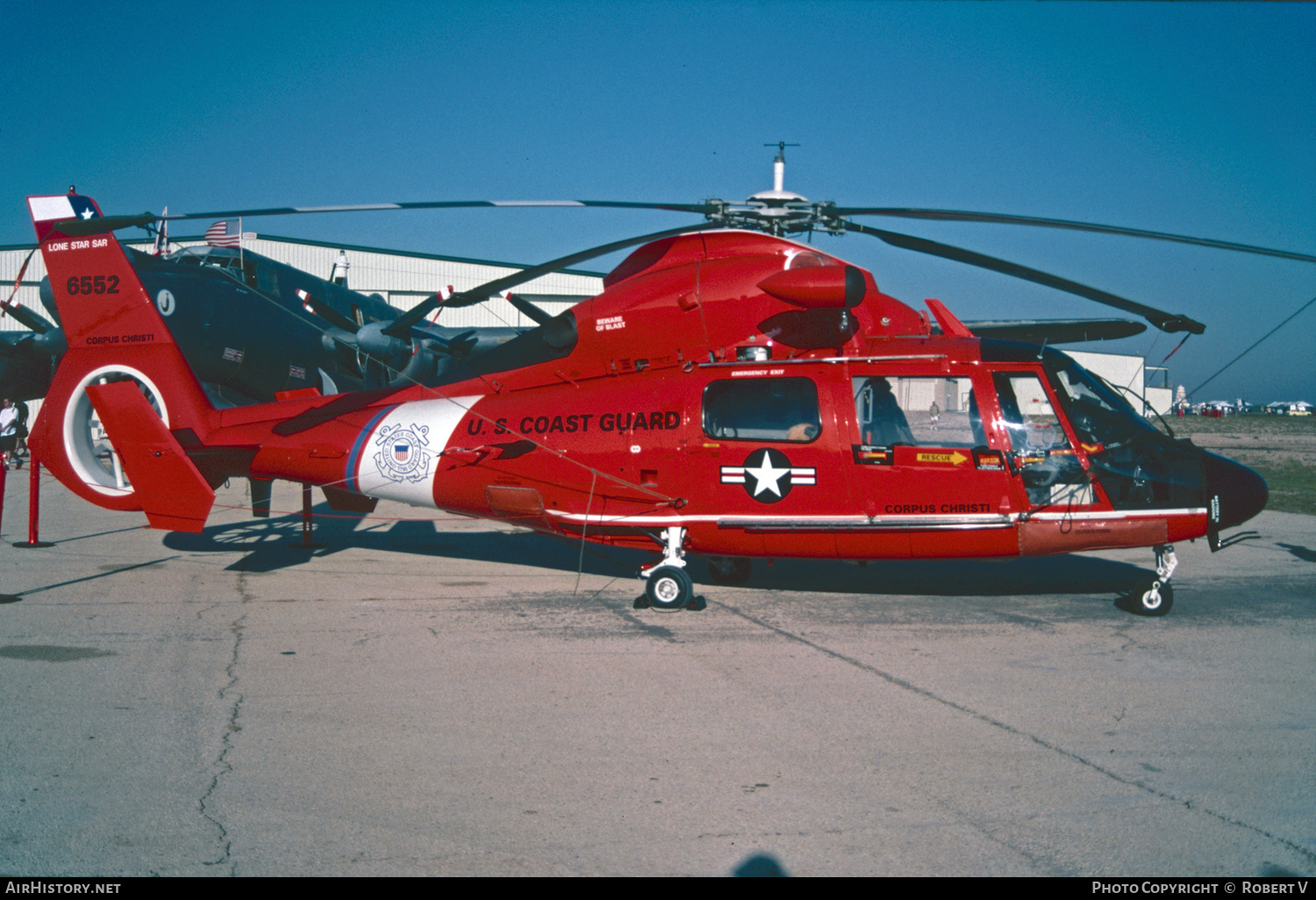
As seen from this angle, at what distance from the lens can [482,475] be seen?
29.0 feet

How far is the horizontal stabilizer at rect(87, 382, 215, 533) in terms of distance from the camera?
29.5 ft

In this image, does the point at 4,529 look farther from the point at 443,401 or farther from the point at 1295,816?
the point at 1295,816

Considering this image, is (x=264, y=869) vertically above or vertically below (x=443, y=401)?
below

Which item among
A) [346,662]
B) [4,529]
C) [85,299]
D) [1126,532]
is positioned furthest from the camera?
[4,529]

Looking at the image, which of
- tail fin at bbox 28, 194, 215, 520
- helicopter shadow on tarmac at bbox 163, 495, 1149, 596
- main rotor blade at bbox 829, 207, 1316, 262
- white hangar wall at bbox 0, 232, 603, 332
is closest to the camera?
main rotor blade at bbox 829, 207, 1316, 262

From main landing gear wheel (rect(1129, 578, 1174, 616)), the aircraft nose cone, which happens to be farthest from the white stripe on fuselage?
the aircraft nose cone

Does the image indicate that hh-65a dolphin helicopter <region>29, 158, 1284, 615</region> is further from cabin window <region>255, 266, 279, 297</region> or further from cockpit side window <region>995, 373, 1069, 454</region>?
cabin window <region>255, 266, 279, 297</region>

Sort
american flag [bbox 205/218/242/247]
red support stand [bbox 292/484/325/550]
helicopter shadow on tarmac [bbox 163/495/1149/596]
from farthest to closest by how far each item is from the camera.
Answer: american flag [bbox 205/218/242/247]
red support stand [bbox 292/484/325/550]
helicopter shadow on tarmac [bbox 163/495/1149/596]

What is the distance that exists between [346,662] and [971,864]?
4.41 metres

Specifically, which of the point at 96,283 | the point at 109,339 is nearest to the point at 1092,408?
the point at 109,339

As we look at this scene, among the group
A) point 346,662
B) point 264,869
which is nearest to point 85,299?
point 346,662

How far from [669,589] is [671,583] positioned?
0.17 feet

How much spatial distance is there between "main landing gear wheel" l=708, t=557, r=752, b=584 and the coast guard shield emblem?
A: 3.28 m

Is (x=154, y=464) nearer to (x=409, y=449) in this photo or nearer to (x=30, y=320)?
(x=409, y=449)
